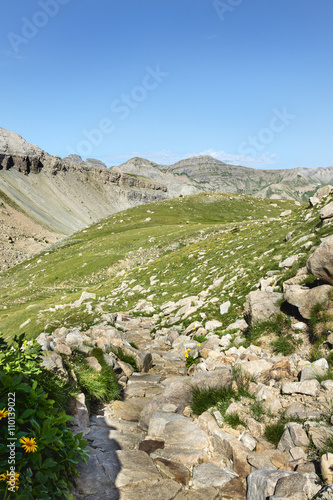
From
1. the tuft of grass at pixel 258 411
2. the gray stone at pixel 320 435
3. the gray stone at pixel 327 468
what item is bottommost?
the tuft of grass at pixel 258 411

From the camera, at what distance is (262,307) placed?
1459 centimetres

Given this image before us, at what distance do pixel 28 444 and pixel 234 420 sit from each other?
5.62m

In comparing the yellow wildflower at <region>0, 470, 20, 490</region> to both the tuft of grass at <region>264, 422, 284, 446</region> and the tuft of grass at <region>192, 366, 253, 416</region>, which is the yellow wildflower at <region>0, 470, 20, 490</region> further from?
the tuft of grass at <region>192, 366, 253, 416</region>

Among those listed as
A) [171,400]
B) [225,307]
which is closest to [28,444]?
[171,400]

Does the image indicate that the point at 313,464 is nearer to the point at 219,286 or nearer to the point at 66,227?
the point at 219,286

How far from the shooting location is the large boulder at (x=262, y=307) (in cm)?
1426

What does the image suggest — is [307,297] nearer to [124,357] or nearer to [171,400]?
[171,400]

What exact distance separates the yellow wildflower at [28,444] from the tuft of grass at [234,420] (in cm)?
547

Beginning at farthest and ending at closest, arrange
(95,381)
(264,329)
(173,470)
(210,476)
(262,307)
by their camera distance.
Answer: (262,307), (264,329), (95,381), (173,470), (210,476)

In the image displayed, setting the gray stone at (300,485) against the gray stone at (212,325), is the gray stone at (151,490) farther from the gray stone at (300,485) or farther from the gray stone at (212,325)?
the gray stone at (212,325)

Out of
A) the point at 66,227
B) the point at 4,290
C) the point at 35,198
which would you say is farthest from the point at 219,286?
the point at 35,198

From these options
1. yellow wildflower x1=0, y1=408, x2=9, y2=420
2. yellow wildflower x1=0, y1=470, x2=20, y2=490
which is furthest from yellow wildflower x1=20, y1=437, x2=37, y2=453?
yellow wildflower x1=0, y1=408, x2=9, y2=420

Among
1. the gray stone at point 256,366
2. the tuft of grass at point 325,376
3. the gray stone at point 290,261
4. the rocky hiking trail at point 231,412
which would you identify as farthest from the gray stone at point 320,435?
the gray stone at point 290,261

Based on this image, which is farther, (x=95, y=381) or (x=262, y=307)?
(x=262, y=307)
